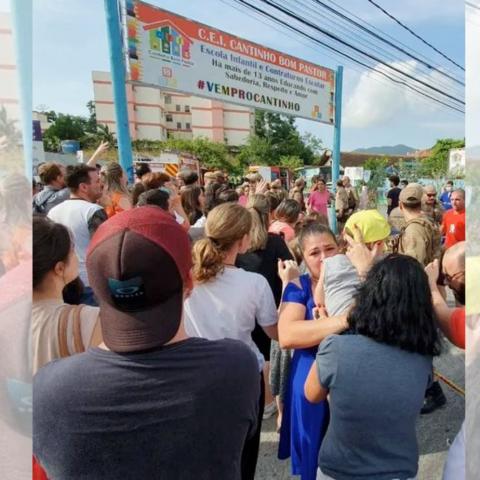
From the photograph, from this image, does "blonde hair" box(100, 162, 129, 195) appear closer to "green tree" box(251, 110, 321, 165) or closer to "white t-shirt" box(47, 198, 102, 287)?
"white t-shirt" box(47, 198, 102, 287)

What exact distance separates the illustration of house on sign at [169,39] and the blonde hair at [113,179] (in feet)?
9.83

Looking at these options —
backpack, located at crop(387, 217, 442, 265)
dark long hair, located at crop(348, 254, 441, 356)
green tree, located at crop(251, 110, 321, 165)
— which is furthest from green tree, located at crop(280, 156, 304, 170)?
dark long hair, located at crop(348, 254, 441, 356)

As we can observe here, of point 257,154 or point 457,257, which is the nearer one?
point 457,257

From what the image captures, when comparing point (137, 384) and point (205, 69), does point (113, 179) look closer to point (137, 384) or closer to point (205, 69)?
point (137, 384)

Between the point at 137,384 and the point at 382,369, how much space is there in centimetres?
80

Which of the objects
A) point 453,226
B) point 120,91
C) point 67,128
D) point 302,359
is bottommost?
point 302,359

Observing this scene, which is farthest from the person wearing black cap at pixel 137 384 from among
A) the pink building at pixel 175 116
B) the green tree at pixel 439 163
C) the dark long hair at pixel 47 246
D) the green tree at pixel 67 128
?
the pink building at pixel 175 116

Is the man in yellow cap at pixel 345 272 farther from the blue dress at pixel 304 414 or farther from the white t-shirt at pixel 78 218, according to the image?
the white t-shirt at pixel 78 218

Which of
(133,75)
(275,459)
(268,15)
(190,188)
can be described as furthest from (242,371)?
(268,15)

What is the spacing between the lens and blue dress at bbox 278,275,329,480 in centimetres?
182

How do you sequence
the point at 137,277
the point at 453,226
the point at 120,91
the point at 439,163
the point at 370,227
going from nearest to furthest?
the point at 137,277 → the point at 370,227 → the point at 453,226 → the point at 120,91 → the point at 439,163

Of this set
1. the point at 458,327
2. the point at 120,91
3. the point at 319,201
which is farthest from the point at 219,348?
the point at 319,201

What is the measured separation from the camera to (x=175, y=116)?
71312mm

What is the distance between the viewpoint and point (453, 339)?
4.90 ft
